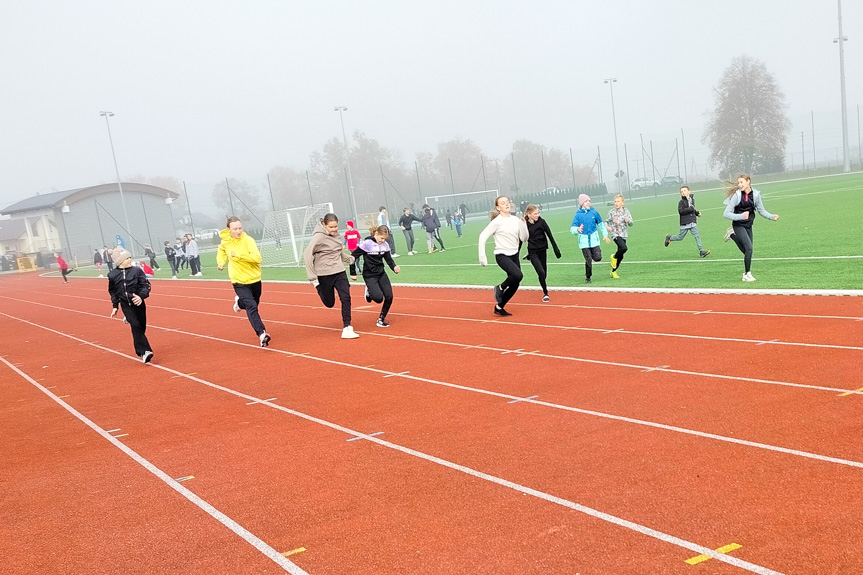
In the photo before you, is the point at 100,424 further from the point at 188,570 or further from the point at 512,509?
the point at 512,509

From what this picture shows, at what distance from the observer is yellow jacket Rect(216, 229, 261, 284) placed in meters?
12.1

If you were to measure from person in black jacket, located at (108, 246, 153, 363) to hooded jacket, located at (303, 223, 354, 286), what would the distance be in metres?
2.45

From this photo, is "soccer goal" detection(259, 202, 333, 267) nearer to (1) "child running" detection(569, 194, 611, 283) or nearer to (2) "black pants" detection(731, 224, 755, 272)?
(1) "child running" detection(569, 194, 611, 283)

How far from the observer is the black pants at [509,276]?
42.1 feet

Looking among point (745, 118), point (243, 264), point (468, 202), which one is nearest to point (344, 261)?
point (243, 264)

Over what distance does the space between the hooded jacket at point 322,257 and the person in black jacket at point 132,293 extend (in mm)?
2452

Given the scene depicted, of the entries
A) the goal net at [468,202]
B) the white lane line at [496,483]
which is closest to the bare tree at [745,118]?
the goal net at [468,202]

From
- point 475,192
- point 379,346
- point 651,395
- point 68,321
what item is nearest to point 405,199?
point 475,192

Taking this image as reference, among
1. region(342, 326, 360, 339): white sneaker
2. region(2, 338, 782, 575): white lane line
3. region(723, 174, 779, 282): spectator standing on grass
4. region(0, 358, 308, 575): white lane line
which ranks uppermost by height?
region(723, 174, 779, 282): spectator standing on grass

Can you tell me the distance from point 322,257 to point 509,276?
3.03 m

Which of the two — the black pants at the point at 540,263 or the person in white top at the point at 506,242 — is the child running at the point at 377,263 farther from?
the black pants at the point at 540,263

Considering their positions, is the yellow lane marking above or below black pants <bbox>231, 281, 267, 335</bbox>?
below

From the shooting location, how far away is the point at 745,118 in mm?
79500

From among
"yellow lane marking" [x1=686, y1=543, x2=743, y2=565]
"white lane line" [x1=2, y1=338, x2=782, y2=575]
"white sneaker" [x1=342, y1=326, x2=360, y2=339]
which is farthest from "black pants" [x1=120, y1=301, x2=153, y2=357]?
"yellow lane marking" [x1=686, y1=543, x2=743, y2=565]
